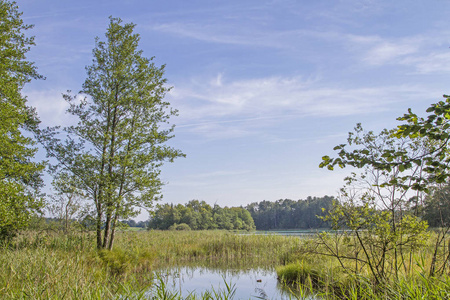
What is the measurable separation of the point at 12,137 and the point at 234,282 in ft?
29.4

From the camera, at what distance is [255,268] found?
1341 cm

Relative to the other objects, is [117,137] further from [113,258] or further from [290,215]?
[290,215]

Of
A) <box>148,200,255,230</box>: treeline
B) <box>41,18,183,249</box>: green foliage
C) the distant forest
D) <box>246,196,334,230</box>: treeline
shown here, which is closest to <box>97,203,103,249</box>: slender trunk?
<box>41,18,183,249</box>: green foliage

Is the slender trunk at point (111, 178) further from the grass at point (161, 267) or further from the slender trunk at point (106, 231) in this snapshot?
the grass at point (161, 267)

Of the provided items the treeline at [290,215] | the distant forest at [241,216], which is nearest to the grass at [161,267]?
the distant forest at [241,216]

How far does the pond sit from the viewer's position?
8859 millimetres

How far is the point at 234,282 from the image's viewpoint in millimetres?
10812

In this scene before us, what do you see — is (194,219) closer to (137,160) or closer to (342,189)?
(137,160)

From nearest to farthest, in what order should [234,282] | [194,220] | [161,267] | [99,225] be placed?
[234,282] → [99,225] → [161,267] → [194,220]

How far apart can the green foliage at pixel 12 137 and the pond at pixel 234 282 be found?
15.9ft

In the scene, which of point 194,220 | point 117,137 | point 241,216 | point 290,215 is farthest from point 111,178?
point 290,215

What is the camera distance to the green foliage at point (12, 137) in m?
10.2

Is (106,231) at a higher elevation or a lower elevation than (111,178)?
lower

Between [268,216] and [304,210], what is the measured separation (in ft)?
37.5
